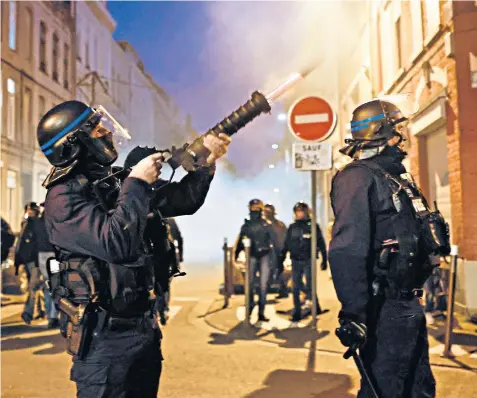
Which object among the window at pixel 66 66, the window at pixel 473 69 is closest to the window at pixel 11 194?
the window at pixel 66 66

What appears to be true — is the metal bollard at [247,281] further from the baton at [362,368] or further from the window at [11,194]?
the window at [11,194]

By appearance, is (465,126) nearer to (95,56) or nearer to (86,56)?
(86,56)

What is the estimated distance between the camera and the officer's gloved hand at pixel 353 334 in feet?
8.77

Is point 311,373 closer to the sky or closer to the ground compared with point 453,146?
closer to the ground

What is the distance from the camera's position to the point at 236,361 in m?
5.88

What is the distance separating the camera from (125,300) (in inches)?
94.7

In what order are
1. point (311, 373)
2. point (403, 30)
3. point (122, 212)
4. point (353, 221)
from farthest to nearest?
point (403, 30) < point (311, 373) < point (353, 221) < point (122, 212)

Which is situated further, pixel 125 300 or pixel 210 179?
pixel 210 179

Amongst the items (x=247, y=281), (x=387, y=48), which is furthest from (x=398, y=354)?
(x=387, y=48)

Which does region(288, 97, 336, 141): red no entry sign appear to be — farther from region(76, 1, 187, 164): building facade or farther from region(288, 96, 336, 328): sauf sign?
region(76, 1, 187, 164): building facade

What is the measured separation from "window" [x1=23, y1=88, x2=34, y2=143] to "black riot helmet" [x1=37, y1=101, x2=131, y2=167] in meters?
17.7

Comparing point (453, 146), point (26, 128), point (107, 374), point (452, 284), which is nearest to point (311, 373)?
point (452, 284)

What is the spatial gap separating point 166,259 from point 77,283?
54 cm

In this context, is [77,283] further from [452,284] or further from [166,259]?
[452,284]
